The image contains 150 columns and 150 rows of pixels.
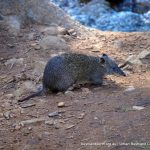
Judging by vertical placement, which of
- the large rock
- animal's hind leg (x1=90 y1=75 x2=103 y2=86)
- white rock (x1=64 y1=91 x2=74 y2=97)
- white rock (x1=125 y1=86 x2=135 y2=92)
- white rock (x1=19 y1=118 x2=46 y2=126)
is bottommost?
animal's hind leg (x1=90 y1=75 x2=103 y2=86)

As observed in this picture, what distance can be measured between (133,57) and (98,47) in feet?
2.72

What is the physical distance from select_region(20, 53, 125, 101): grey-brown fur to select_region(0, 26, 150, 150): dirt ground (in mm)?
155

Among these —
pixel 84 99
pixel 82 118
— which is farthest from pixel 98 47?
pixel 82 118

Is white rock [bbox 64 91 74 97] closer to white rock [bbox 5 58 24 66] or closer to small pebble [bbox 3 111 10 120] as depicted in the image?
small pebble [bbox 3 111 10 120]

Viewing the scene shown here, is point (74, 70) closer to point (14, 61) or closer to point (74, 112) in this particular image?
point (14, 61)

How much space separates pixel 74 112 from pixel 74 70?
4.79ft

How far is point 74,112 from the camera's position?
552 centimetres

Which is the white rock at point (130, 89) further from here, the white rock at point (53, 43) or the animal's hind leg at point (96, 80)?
the white rock at point (53, 43)

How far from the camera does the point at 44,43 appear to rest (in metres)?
8.12

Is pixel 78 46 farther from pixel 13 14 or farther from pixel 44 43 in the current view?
pixel 13 14

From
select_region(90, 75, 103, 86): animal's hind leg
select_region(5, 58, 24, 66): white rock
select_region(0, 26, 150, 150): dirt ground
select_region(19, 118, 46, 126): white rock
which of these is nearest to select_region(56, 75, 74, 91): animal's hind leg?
select_region(0, 26, 150, 150): dirt ground

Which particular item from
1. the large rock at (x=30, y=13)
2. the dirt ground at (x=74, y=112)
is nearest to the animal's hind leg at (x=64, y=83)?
the dirt ground at (x=74, y=112)

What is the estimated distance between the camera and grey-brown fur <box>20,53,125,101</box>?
21.4ft

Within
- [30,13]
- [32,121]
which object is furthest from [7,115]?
[30,13]
